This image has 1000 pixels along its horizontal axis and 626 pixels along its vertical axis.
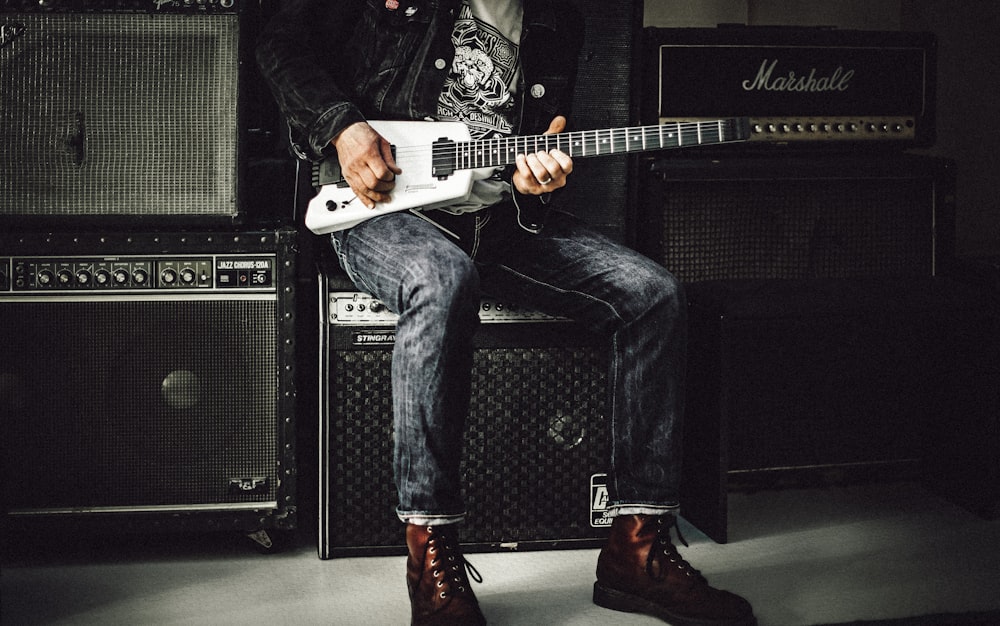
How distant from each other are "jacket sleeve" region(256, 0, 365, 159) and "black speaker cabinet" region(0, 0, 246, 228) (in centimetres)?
8

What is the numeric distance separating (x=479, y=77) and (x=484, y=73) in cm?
1

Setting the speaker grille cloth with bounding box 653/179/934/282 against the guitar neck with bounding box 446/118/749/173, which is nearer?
the guitar neck with bounding box 446/118/749/173

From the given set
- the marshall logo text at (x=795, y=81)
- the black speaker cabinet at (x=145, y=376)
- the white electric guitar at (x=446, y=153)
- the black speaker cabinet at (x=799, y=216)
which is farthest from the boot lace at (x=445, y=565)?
the marshall logo text at (x=795, y=81)

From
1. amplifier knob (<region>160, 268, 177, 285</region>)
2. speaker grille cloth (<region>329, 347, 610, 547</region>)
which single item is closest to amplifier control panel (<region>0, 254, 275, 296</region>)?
amplifier knob (<region>160, 268, 177, 285</region>)

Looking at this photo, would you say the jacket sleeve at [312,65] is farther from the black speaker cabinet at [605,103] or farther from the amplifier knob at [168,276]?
the black speaker cabinet at [605,103]

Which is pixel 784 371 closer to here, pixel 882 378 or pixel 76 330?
pixel 882 378

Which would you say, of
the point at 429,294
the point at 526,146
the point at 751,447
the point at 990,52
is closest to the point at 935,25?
the point at 990,52

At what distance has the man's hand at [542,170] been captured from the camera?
5.63 feet

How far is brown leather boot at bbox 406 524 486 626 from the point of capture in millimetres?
1613

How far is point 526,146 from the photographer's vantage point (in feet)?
5.78

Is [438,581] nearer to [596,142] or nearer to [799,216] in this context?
[596,142]

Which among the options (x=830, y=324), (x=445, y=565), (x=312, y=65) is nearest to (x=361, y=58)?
(x=312, y=65)

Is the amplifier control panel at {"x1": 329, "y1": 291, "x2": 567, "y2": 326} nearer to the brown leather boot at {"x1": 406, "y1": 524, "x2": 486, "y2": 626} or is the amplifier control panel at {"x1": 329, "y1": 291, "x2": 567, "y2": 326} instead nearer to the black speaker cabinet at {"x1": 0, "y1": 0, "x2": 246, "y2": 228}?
the black speaker cabinet at {"x1": 0, "y1": 0, "x2": 246, "y2": 228}

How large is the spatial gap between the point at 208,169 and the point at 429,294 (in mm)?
568
